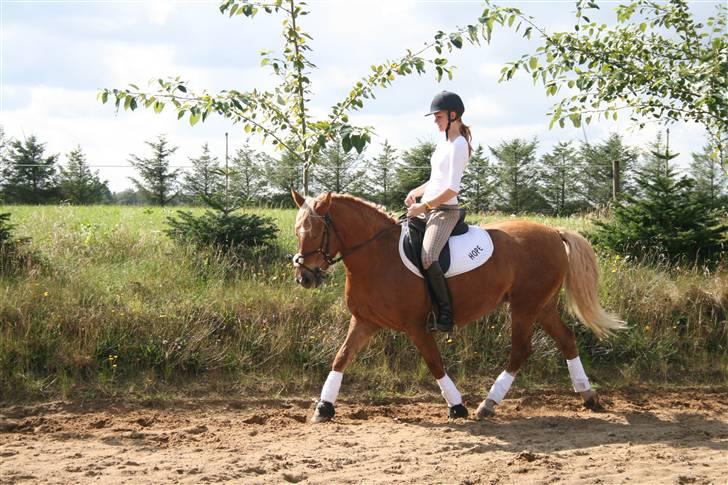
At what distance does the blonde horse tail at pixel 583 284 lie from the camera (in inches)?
285

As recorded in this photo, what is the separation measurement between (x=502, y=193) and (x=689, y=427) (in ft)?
60.9

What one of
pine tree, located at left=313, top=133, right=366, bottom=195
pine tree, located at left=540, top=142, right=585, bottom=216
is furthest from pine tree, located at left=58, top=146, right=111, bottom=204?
pine tree, located at left=540, top=142, right=585, bottom=216

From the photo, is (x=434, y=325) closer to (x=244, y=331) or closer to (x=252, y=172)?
(x=244, y=331)

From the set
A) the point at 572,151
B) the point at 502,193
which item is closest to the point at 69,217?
the point at 502,193

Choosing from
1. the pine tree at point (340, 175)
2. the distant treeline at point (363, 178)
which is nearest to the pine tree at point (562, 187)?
the distant treeline at point (363, 178)

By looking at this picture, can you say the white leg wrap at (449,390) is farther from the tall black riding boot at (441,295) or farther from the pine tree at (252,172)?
the pine tree at (252,172)

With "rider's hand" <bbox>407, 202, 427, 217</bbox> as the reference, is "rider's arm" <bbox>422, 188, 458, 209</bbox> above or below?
above

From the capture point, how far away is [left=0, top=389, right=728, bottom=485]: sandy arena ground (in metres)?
4.90

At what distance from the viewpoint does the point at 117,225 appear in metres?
11.4

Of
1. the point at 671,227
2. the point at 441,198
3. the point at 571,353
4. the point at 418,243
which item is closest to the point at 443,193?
the point at 441,198

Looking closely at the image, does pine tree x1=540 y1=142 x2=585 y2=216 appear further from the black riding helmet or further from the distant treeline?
the black riding helmet

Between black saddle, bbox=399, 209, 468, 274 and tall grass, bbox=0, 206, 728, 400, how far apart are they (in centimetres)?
187

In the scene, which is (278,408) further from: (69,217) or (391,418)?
Result: (69,217)

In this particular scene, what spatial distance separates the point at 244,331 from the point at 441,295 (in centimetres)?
274
